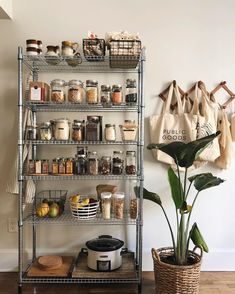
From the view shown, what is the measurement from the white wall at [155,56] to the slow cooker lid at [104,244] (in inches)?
7.3

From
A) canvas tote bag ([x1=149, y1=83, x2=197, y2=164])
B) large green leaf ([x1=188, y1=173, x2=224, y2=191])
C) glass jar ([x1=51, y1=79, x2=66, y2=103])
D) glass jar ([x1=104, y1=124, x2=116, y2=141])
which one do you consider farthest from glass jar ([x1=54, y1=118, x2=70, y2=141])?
large green leaf ([x1=188, y1=173, x2=224, y2=191])

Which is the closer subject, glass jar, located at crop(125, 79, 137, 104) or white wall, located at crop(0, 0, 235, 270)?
glass jar, located at crop(125, 79, 137, 104)

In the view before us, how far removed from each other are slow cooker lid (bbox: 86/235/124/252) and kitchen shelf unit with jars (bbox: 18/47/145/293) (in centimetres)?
12

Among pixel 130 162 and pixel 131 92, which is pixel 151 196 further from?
pixel 131 92

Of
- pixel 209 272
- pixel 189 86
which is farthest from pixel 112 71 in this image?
pixel 209 272

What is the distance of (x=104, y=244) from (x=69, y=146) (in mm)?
800

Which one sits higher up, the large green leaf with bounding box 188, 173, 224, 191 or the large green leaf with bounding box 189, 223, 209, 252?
the large green leaf with bounding box 188, 173, 224, 191

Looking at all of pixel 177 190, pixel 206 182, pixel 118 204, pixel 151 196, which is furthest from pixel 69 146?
pixel 206 182

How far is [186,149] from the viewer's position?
1.83 m

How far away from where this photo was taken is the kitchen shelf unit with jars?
2066mm

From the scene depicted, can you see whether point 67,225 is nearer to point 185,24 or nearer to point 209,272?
point 209,272

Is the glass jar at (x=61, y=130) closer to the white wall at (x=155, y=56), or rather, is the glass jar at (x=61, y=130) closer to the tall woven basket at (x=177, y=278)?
the white wall at (x=155, y=56)

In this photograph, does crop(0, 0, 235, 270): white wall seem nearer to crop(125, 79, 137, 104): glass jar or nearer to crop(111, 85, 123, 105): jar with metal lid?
crop(125, 79, 137, 104): glass jar

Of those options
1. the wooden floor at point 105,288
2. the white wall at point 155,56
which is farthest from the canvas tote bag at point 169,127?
the wooden floor at point 105,288
